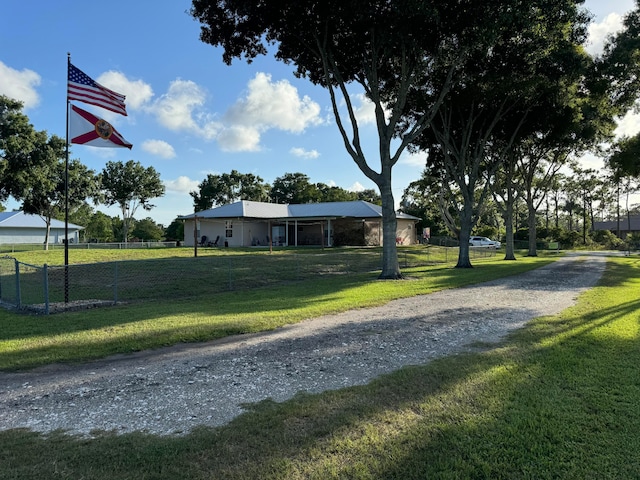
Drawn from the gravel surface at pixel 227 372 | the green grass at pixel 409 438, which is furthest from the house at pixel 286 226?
the green grass at pixel 409 438

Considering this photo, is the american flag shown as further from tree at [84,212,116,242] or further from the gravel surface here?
tree at [84,212,116,242]

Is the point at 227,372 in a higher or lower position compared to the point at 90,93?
lower

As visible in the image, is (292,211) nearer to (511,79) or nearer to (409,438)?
(511,79)

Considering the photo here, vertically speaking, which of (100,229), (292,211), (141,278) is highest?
(292,211)

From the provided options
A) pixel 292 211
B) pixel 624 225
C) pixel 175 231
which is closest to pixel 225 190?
pixel 175 231

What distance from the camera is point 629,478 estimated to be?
9.07ft

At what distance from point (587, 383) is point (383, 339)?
2864mm

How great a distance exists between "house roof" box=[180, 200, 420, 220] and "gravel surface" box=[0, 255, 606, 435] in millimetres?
28626

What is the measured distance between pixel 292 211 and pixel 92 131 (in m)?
33.3

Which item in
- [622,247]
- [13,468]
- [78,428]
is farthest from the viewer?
[622,247]

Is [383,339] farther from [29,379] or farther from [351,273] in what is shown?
[351,273]

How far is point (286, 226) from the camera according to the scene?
38062 mm

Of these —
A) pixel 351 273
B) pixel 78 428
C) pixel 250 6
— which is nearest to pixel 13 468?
pixel 78 428

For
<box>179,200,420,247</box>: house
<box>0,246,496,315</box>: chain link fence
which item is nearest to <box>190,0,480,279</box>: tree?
<box>0,246,496,315</box>: chain link fence
